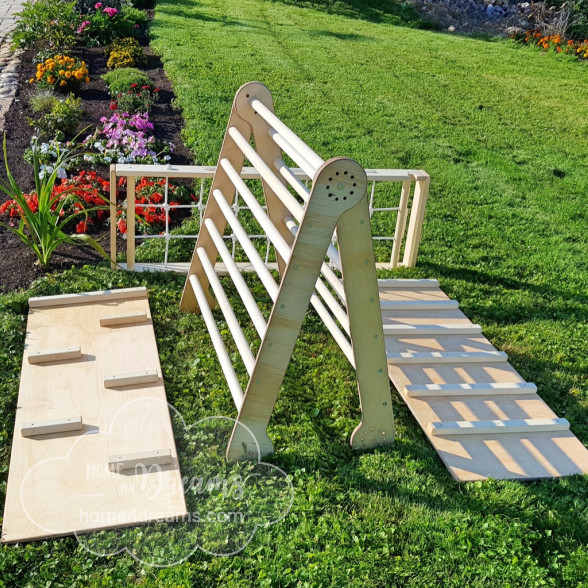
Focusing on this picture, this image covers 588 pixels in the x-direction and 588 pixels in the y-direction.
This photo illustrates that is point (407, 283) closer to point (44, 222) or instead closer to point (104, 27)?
point (44, 222)

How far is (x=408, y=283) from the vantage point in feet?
15.9

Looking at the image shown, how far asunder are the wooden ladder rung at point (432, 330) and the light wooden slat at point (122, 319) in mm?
1463

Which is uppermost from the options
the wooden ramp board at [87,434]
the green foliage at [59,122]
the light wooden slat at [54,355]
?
the green foliage at [59,122]

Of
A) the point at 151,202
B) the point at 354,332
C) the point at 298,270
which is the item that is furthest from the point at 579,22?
the point at 298,270

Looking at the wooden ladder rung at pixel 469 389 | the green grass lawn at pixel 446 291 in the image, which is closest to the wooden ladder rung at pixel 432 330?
the green grass lawn at pixel 446 291

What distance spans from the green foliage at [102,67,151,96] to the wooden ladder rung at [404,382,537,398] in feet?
18.4

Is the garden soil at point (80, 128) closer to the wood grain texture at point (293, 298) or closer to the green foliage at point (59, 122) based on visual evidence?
the green foliage at point (59, 122)

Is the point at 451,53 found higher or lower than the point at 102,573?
higher

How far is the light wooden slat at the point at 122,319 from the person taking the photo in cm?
412

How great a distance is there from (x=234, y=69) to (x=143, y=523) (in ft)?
25.5

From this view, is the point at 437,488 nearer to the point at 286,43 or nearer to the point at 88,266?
the point at 88,266

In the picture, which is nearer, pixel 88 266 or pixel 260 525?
pixel 260 525

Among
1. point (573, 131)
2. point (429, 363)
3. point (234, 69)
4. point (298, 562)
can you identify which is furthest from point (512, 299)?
point (234, 69)

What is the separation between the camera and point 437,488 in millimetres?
3129
